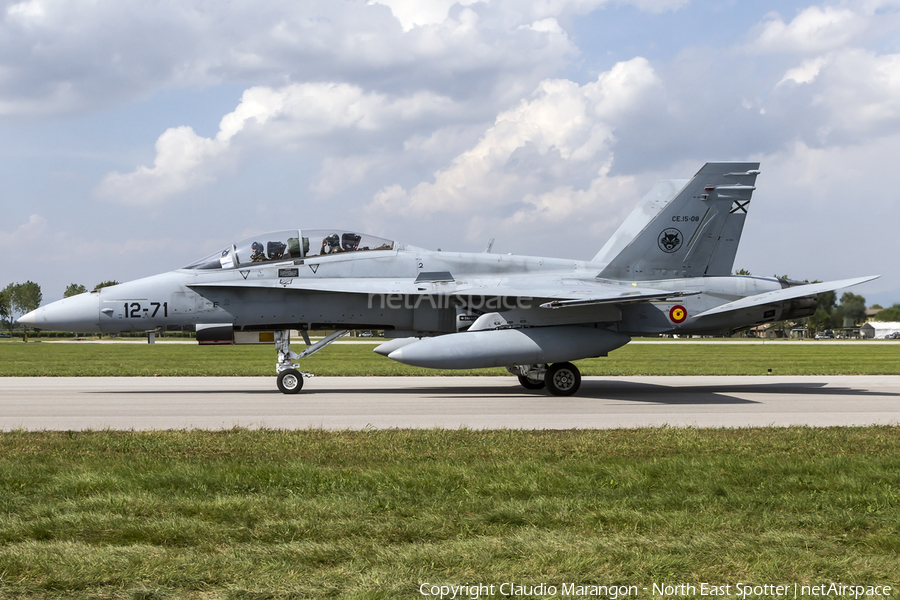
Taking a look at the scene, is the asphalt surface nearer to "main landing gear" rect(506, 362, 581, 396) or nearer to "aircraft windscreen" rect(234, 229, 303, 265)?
"main landing gear" rect(506, 362, 581, 396)

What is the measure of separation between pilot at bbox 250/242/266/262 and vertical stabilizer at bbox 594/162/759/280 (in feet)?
23.4

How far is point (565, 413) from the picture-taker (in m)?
11.6

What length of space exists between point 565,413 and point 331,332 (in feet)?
19.3

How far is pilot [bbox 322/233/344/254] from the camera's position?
14797 millimetres

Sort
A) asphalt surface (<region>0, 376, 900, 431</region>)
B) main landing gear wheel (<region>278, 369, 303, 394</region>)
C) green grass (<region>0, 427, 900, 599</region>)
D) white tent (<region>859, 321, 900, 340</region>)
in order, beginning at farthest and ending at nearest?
white tent (<region>859, 321, 900, 340</region>) → main landing gear wheel (<region>278, 369, 303, 394</region>) → asphalt surface (<region>0, 376, 900, 431</region>) → green grass (<region>0, 427, 900, 599</region>)

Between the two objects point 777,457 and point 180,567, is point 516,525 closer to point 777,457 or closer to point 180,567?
point 180,567

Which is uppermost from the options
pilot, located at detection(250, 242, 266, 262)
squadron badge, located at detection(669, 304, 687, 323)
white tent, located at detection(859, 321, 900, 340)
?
pilot, located at detection(250, 242, 266, 262)

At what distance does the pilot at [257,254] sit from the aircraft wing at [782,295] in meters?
9.04

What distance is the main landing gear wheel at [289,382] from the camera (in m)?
14.8

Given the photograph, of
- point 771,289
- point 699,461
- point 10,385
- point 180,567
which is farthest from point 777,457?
point 10,385

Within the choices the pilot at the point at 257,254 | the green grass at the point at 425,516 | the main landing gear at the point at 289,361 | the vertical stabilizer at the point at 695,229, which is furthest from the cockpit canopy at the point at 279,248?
the green grass at the point at 425,516

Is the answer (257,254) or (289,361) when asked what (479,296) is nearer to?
(289,361)

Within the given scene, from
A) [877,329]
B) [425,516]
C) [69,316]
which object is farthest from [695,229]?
[877,329]

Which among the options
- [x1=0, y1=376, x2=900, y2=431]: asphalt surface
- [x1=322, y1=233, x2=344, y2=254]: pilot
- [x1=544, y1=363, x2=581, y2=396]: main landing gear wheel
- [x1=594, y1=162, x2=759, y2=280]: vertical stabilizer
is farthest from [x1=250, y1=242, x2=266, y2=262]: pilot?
[x1=594, y1=162, x2=759, y2=280]: vertical stabilizer
